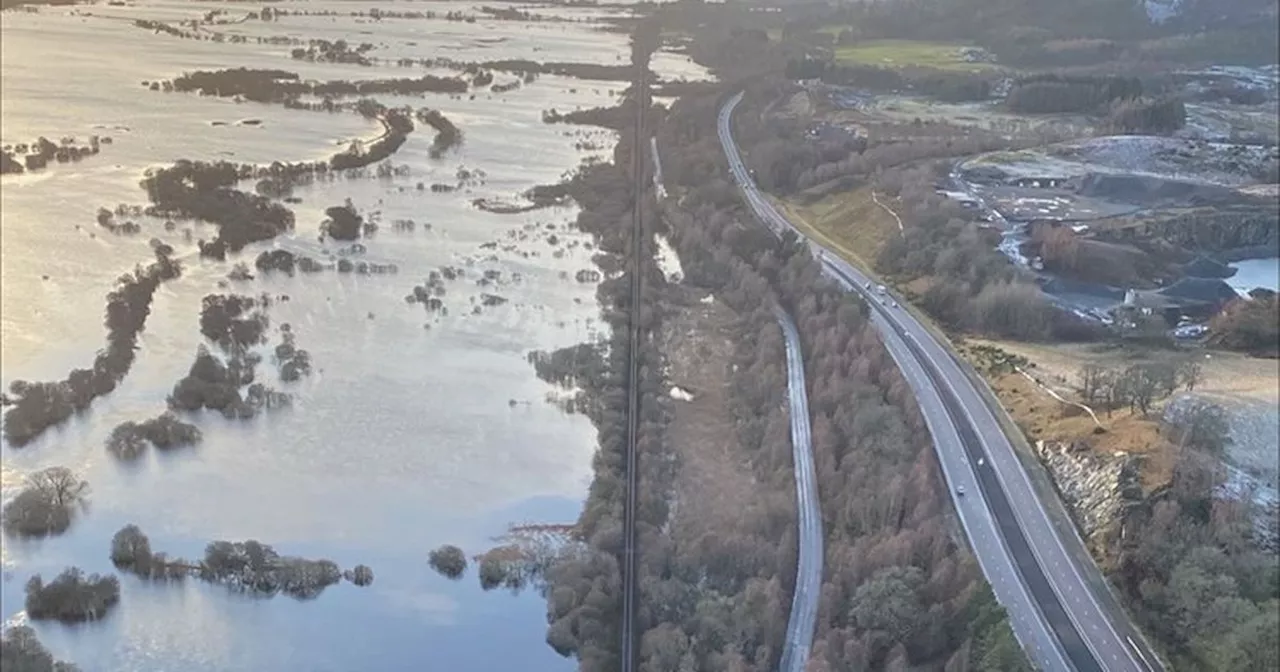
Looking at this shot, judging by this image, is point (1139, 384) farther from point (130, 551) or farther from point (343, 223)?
point (343, 223)

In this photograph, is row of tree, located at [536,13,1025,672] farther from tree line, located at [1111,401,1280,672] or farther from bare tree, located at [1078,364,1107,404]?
bare tree, located at [1078,364,1107,404]

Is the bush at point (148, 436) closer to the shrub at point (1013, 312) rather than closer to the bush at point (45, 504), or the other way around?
the bush at point (45, 504)

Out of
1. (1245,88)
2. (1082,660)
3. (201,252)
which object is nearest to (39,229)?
(201,252)

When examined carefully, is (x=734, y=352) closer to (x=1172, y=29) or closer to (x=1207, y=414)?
(x=1207, y=414)

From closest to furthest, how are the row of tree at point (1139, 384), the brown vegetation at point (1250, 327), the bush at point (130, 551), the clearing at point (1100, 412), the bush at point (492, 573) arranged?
the bush at point (130, 551) < the bush at point (492, 573) < the clearing at point (1100, 412) < the row of tree at point (1139, 384) < the brown vegetation at point (1250, 327)

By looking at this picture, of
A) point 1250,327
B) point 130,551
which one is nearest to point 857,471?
point 1250,327

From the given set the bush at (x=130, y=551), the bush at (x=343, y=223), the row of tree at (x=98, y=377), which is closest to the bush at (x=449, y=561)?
the bush at (x=130, y=551)

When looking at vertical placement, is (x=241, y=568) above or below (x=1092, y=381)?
below
